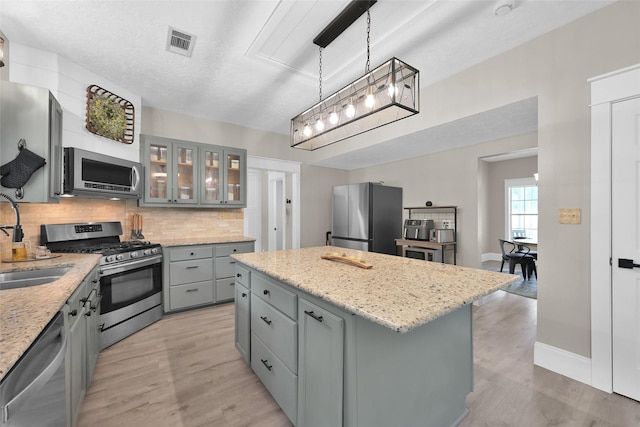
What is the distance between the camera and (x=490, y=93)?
2.66 meters

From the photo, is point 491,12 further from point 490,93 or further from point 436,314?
point 436,314

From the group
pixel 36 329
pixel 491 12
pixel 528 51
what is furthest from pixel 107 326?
pixel 528 51

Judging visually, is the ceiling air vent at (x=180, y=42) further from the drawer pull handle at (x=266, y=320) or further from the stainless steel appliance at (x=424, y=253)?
the stainless steel appliance at (x=424, y=253)

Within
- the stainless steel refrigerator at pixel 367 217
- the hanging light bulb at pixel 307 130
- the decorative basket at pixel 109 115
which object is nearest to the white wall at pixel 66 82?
the decorative basket at pixel 109 115

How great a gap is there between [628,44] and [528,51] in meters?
0.63

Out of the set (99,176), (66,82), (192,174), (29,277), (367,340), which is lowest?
(367,340)

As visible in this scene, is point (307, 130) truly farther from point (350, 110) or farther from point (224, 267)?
point (224, 267)

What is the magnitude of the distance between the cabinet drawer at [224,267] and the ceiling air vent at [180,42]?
7.84 feet

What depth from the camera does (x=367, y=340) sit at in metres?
1.19

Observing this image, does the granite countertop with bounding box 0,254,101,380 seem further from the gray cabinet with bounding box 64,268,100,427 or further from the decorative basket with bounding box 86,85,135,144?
the decorative basket with bounding box 86,85,135,144

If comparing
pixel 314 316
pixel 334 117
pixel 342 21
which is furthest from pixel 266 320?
pixel 342 21

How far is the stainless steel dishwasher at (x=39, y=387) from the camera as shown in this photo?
2.48 ft

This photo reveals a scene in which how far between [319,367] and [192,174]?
3298 mm

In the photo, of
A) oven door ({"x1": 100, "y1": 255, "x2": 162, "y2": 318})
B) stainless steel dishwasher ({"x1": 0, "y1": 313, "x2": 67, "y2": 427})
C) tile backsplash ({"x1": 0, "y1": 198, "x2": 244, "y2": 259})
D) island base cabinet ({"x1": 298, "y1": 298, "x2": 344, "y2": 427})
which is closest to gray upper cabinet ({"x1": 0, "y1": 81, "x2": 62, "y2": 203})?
tile backsplash ({"x1": 0, "y1": 198, "x2": 244, "y2": 259})
